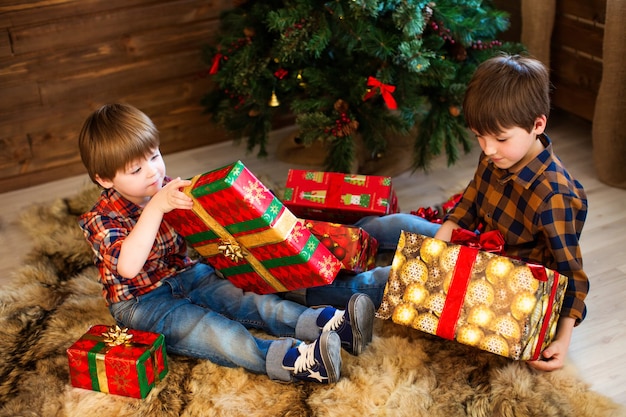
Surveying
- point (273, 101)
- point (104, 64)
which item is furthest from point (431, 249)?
point (104, 64)

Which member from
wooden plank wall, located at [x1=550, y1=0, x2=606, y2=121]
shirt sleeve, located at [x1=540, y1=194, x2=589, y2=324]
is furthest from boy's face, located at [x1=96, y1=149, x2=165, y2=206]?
wooden plank wall, located at [x1=550, y1=0, x2=606, y2=121]

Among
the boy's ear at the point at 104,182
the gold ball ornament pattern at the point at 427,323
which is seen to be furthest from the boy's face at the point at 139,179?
the gold ball ornament pattern at the point at 427,323

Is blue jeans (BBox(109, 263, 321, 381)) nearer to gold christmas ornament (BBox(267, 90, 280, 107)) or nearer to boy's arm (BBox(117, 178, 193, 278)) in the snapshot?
boy's arm (BBox(117, 178, 193, 278))

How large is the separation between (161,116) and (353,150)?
975mm

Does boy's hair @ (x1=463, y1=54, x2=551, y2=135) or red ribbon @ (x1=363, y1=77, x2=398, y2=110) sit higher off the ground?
boy's hair @ (x1=463, y1=54, x2=551, y2=135)

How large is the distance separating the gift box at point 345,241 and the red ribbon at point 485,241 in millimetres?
284

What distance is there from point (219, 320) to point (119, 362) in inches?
10.5

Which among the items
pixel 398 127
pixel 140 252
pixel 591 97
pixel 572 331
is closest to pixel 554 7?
pixel 591 97

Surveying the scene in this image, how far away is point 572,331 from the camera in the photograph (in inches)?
72.9

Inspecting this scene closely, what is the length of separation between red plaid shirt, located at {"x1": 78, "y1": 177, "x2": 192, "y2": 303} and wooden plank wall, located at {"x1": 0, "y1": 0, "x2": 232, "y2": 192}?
109 centimetres

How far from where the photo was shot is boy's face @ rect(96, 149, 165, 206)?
1797 mm

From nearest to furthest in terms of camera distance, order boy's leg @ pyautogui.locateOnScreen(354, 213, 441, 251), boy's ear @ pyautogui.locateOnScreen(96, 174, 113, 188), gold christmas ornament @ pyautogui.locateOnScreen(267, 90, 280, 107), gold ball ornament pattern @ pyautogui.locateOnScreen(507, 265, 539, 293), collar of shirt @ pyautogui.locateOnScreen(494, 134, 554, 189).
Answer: gold ball ornament pattern @ pyautogui.locateOnScreen(507, 265, 539, 293) < collar of shirt @ pyautogui.locateOnScreen(494, 134, 554, 189) < boy's ear @ pyautogui.locateOnScreen(96, 174, 113, 188) < boy's leg @ pyautogui.locateOnScreen(354, 213, 441, 251) < gold christmas ornament @ pyautogui.locateOnScreen(267, 90, 280, 107)

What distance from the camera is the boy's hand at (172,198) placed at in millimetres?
1734

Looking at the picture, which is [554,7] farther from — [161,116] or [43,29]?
[43,29]
